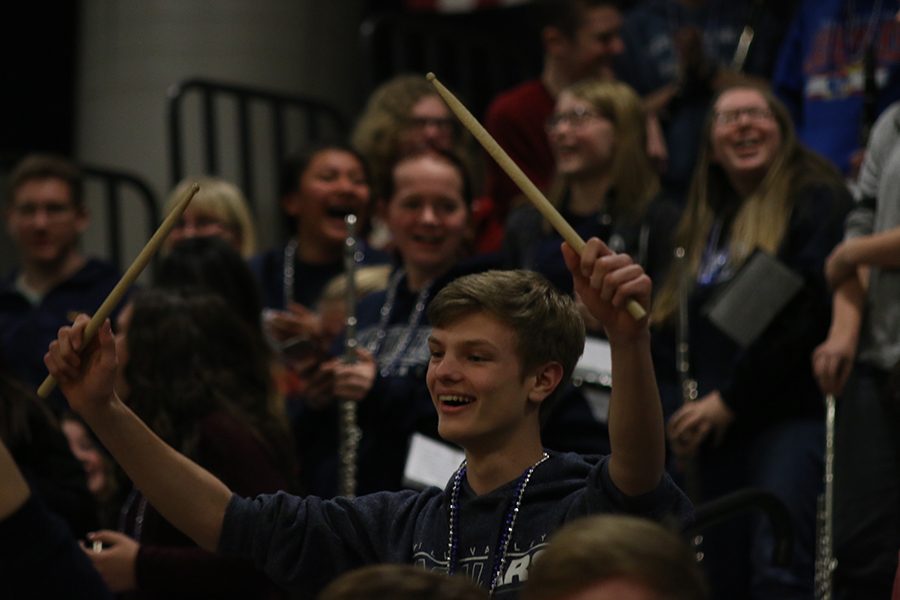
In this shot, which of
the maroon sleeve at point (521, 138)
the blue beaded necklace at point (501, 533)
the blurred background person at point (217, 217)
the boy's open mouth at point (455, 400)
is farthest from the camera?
the maroon sleeve at point (521, 138)

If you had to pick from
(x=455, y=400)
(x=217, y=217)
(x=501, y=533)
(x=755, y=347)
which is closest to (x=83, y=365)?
(x=455, y=400)

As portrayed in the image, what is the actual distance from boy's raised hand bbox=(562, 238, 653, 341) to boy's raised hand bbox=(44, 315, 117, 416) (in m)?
0.82

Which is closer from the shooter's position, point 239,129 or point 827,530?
point 827,530

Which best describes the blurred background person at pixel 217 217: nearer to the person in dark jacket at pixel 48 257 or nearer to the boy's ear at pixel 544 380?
the person in dark jacket at pixel 48 257

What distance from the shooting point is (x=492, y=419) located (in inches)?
111

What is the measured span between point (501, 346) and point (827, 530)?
1797mm

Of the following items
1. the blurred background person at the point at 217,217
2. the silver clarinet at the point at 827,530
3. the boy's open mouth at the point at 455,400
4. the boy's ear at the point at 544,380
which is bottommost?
the silver clarinet at the point at 827,530

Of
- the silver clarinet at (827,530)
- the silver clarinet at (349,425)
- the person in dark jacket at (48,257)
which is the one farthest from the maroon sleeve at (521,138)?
the silver clarinet at (827,530)

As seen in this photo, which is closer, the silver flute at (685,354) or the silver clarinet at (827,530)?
the silver clarinet at (827,530)

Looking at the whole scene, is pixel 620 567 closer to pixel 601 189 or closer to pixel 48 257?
pixel 601 189

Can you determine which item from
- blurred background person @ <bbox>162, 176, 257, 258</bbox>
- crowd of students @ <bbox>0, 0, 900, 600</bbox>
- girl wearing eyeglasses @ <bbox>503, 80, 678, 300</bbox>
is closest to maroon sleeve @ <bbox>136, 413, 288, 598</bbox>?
crowd of students @ <bbox>0, 0, 900, 600</bbox>

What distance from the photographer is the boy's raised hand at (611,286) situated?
2512 millimetres

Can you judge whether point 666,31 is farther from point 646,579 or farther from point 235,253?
point 646,579

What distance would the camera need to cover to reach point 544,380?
289 centimetres
